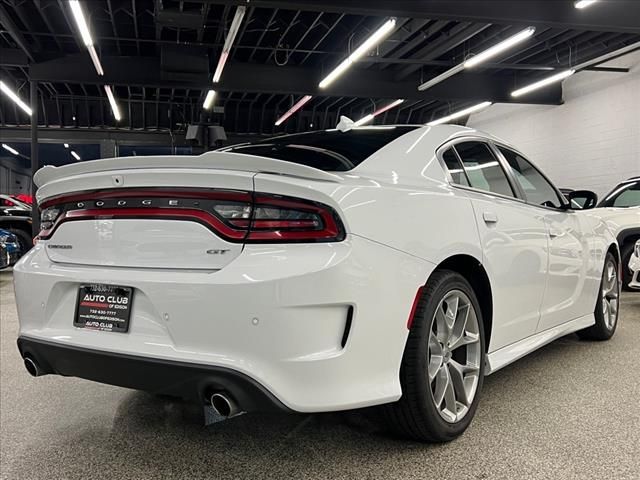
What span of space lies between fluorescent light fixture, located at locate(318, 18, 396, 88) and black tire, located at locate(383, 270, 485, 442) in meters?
7.38

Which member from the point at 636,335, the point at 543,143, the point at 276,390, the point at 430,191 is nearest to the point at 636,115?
the point at 543,143

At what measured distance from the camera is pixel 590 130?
1259cm

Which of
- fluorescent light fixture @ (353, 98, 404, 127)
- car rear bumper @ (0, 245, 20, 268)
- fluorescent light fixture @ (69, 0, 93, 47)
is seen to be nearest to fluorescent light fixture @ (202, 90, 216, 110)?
fluorescent light fixture @ (69, 0, 93, 47)

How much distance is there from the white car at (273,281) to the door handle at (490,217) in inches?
0.4

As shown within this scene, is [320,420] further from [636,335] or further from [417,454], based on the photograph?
[636,335]

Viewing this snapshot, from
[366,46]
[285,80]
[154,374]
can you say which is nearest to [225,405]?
[154,374]

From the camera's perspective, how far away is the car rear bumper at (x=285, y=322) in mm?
1582

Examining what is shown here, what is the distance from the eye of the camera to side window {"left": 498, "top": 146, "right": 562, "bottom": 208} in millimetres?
2992

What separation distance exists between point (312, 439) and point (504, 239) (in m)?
1.25

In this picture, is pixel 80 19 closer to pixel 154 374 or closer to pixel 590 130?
pixel 154 374

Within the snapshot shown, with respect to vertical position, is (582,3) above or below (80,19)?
above

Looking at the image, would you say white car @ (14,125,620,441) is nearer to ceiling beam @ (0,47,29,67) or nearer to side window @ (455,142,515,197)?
side window @ (455,142,515,197)

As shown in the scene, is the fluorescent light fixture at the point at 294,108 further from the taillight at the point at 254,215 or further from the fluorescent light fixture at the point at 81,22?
the taillight at the point at 254,215

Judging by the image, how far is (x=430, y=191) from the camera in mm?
2104
